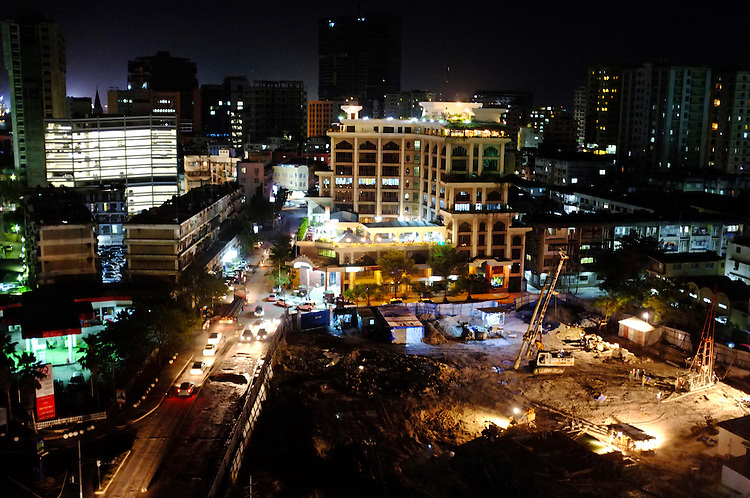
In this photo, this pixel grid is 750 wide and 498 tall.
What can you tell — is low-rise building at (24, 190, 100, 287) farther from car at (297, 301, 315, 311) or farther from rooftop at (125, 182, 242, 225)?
car at (297, 301, 315, 311)

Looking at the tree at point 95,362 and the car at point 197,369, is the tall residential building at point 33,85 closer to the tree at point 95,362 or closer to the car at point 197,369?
the car at point 197,369

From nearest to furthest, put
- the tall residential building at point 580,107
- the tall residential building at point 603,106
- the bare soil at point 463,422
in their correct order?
the bare soil at point 463,422 → the tall residential building at point 603,106 → the tall residential building at point 580,107

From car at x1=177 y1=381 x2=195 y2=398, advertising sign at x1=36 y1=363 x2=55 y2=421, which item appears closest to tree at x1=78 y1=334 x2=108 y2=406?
advertising sign at x1=36 y1=363 x2=55 y2=421

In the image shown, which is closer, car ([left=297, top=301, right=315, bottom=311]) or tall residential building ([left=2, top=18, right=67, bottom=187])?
car ([left=297, top=301, right=315, bottom=311])

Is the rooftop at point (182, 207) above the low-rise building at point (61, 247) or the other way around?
above

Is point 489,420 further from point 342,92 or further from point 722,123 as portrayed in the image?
point 342,92

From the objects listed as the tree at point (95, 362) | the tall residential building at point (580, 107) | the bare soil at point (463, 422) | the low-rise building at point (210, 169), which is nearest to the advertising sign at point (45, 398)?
the tree at point (95, 362)
